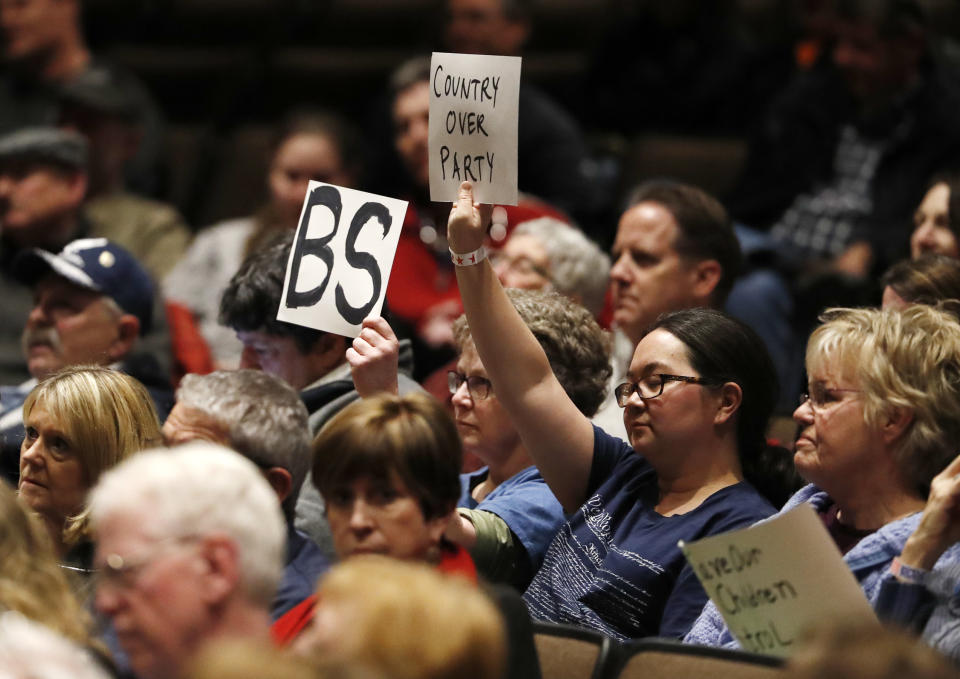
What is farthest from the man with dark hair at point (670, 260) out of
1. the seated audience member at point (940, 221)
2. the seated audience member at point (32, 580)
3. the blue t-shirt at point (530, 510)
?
the seated audience member at point (32, 580)

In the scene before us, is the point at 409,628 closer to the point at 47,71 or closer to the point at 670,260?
the point at 670,260

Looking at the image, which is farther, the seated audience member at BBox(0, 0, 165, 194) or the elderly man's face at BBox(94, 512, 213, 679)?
the seated audience member at BBox(0, 0, 165, 194)

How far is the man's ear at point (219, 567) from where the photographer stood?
1.95 meters

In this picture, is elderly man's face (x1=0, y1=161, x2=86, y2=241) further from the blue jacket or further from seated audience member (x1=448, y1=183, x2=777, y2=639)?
the blue jacket

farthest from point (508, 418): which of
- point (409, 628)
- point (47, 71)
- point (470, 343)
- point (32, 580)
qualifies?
point (47, 71)

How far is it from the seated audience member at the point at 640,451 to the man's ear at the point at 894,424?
0.88 ft

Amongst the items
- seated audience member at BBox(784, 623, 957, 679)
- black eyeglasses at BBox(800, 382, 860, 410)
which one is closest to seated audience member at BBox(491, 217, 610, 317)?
black eyeglasses at BBox(800, 382, 860, 410)

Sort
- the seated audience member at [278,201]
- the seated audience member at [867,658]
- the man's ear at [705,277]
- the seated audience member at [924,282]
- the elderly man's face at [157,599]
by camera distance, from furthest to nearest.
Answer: the seated audience member at [278,201]
the man's ear at [705,277]
the seated audience member at [924,282]
the elderly man's face at [157,599]
the seated audience member at [867,658]

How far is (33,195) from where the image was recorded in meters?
4.80

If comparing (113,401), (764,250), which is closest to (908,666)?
(113,401)

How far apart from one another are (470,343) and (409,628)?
4.97 ft

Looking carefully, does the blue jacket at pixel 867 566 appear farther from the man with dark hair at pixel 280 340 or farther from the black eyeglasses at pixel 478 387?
the man with dark hair at pixel 280 340

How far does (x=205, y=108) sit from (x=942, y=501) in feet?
15.9

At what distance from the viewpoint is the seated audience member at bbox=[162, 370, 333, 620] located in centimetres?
272
